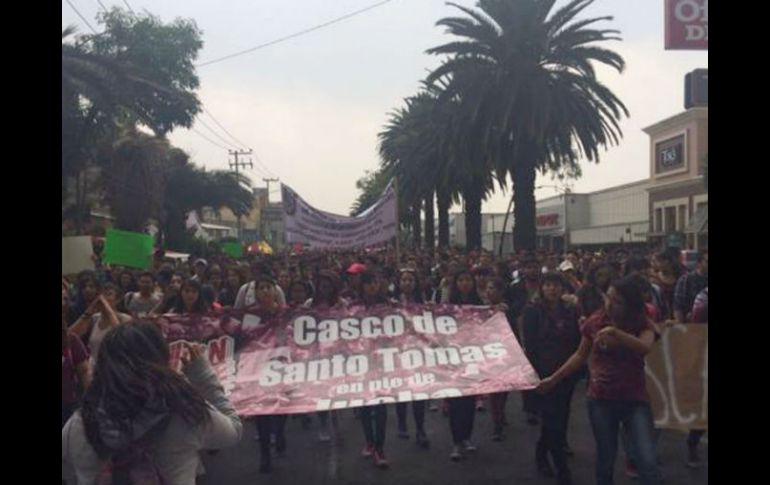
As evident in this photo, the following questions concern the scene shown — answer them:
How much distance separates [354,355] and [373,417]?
79 cm

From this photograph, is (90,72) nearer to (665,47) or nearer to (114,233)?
(114,233)

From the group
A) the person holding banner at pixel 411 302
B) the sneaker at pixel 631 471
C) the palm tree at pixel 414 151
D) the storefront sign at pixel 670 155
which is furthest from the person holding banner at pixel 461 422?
the storefront sign at pixel 670 155

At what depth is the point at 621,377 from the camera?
18.0 feet

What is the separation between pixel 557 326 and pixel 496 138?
55.0ft

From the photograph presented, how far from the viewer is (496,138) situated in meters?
23.3

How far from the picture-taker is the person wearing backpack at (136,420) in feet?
10.8

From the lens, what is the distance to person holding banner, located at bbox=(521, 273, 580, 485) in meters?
6.60

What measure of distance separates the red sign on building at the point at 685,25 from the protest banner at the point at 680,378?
6520mm

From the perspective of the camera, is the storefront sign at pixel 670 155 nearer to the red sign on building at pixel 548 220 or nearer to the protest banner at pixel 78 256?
the red sign on building at pixel 548 220

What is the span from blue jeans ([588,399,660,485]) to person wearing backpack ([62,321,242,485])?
2941mm

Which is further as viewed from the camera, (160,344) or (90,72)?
(90,72)

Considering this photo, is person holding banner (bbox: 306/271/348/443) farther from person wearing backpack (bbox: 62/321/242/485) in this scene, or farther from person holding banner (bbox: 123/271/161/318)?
person wearing backpack (bbox: 62/321/242/485)
